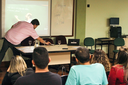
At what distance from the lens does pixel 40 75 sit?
1.69m

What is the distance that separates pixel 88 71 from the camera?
2.01 m

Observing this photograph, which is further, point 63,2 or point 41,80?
point 63,2

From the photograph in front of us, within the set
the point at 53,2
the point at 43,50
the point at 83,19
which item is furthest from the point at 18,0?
the point at 43,50

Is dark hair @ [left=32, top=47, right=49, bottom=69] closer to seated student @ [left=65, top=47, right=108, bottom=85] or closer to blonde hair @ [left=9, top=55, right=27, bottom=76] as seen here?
seated student @ [left=65, top=47, right=108, bottom=85]

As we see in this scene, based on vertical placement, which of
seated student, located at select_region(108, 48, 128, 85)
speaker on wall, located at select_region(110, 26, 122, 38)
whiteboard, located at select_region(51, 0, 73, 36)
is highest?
whiteboard, located at select_region(51, 0, 73, 36)

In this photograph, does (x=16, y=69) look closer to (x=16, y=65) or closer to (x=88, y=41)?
(x=16, y=65)

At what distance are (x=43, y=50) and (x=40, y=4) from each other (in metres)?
4.52

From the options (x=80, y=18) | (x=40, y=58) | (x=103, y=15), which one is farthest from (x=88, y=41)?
(x=40, y=58)

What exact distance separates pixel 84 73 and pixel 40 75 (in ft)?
1.70

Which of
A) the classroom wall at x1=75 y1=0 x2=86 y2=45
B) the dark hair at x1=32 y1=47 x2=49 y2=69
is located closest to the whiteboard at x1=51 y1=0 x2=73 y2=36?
the classroom wall at x1=75 y1=0 x2=86 y2=45

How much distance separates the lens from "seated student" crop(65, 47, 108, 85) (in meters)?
1.96

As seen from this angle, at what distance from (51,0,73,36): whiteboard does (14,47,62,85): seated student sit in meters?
4.56

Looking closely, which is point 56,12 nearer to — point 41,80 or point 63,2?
point 63,2

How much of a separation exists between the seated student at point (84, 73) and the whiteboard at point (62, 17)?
429cm
